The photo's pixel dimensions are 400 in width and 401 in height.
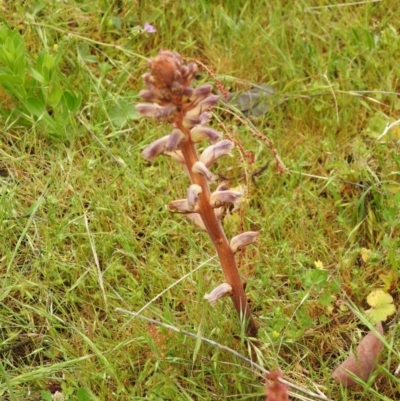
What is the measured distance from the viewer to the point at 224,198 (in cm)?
227

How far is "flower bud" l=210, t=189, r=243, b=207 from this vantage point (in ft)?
7.46

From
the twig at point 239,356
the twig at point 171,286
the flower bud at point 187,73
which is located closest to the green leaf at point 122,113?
the twig at point 171,286

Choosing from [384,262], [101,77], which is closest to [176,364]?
[384,262]

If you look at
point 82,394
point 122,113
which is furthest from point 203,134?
point 122,113

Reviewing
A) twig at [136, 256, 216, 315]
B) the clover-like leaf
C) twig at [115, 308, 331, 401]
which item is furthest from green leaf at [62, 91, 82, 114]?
the clover-like leaf

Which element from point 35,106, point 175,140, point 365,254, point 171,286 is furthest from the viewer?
point 35,106

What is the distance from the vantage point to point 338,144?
3.52m

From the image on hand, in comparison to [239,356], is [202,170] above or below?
above

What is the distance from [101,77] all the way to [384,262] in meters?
1.68

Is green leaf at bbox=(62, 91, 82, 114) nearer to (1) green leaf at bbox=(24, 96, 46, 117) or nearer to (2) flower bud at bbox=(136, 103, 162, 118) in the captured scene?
(1) green leaf at bbox=(24, 96, 46, 117)

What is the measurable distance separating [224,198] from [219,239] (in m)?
0.17

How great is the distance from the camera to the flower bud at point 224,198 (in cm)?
227

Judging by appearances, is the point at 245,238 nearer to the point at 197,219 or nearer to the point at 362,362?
the point at 197,219

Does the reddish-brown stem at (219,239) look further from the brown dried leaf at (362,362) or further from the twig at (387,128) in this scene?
the twig at (387,128)
